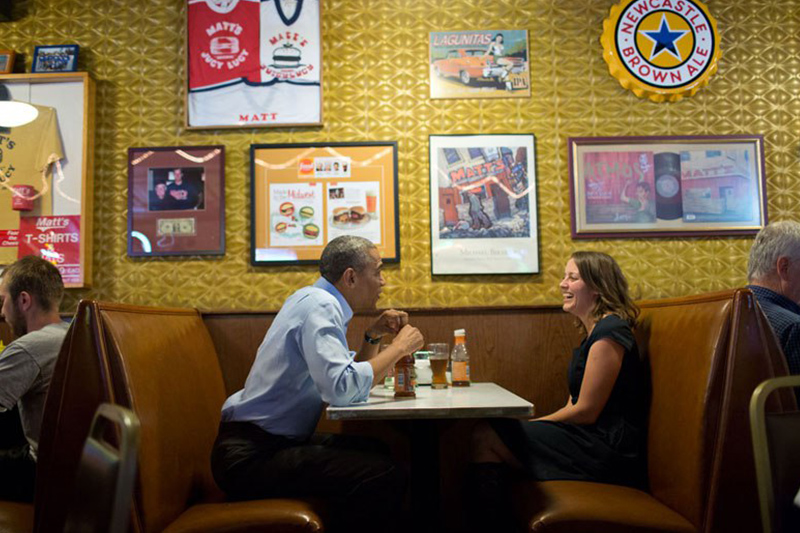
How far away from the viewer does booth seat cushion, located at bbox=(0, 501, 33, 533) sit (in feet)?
6.74

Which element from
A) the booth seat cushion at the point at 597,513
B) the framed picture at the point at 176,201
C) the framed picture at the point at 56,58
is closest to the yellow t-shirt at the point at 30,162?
the framed picture at the point at 56,58

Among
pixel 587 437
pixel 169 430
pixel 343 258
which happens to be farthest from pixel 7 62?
pixel 587 437

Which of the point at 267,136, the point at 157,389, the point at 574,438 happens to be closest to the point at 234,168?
the point at 267,136

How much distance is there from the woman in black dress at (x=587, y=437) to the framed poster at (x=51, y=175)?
2.41 metres

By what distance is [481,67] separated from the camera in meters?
3.67

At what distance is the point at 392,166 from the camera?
3.62 meters

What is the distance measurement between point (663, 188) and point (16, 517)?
331 cm

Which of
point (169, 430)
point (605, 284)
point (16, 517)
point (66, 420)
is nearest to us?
point (66, 420)

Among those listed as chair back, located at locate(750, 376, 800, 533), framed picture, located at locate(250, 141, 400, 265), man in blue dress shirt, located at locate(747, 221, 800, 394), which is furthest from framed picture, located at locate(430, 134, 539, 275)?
chair back, located at locate(750, 376, 800, 533)

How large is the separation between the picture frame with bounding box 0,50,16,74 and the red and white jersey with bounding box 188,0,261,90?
100 centimetres

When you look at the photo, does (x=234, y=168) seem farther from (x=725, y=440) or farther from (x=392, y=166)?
(x=725, y=440)

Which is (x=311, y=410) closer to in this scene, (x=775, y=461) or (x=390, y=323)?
(x=390, y=323)

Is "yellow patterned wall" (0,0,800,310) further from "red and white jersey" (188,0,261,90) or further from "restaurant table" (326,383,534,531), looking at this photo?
"restaurant table" (326,383,534,531)

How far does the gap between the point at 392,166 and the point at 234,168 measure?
0.88 meters
